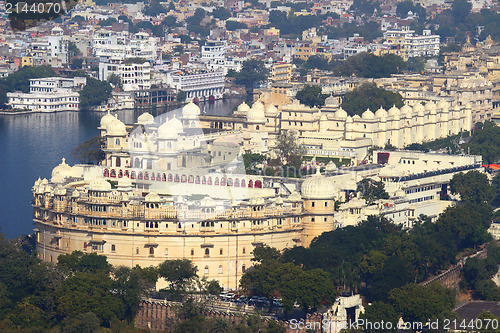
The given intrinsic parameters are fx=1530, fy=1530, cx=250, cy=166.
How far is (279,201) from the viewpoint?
57.7 meters

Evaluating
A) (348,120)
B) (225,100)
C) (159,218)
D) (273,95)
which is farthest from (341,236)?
(225,100)

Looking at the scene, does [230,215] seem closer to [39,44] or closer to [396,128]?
[396,128]

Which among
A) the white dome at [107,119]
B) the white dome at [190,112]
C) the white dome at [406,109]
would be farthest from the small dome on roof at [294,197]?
the white dome at [406,109]

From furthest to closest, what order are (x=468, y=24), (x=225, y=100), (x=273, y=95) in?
(x=468, y=24), (x=225, y=100), (x=273, y=95)

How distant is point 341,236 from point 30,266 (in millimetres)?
11441

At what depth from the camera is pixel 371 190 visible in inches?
2544

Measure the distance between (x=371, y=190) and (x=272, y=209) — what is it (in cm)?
853

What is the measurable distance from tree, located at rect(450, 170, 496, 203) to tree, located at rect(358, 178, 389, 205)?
4.19 metres

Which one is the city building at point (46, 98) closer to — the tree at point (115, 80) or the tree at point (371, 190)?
the tree at point (115, 80)

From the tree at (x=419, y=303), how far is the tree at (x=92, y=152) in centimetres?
2342

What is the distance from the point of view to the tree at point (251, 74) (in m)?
124

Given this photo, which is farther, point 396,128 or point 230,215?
point 396,128

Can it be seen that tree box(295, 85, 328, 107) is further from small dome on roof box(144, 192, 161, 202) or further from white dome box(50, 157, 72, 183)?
small dome on roof box(144, 192, 161, 202)

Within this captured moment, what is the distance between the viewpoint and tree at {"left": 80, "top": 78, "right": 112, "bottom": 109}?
111688 mm
